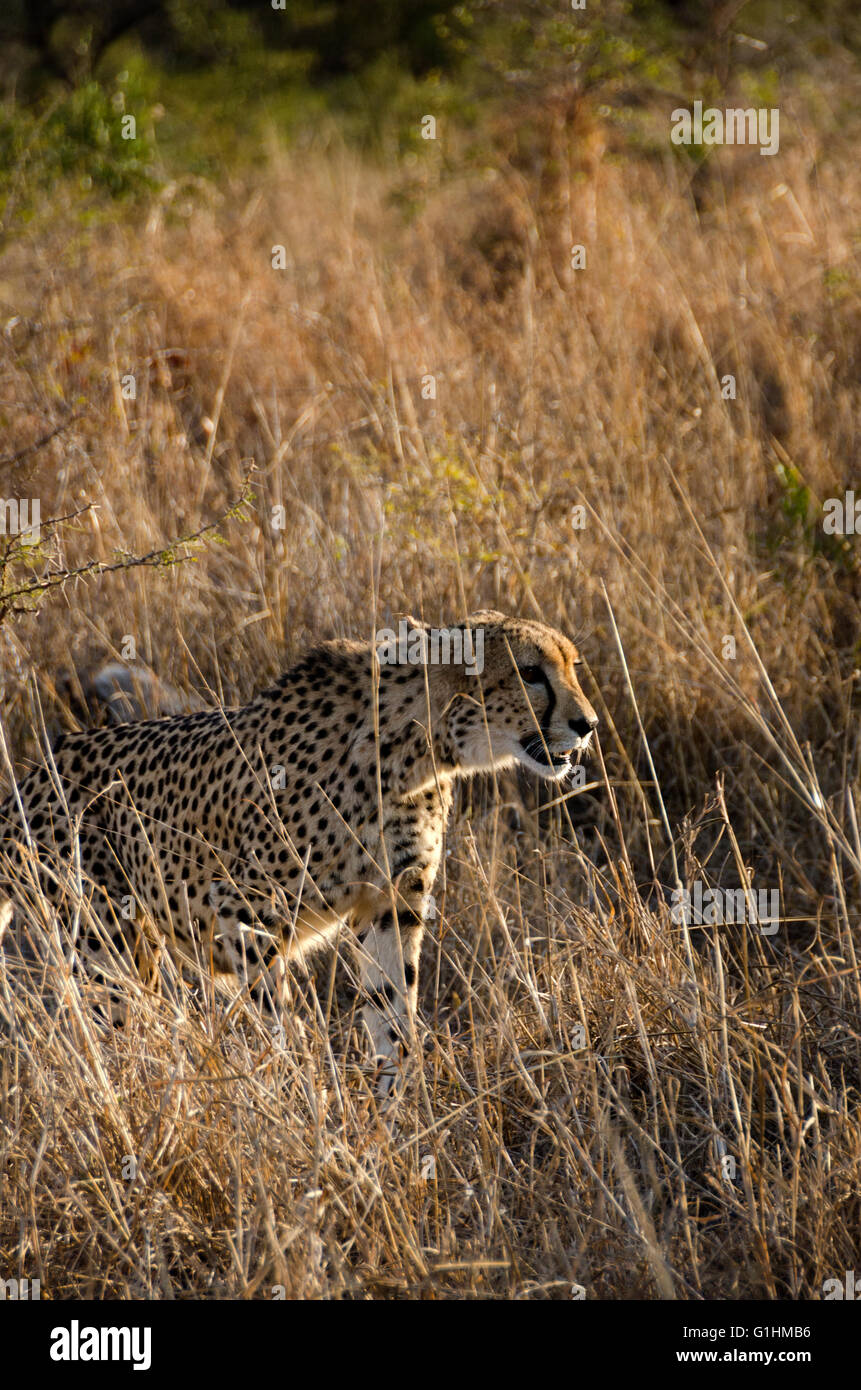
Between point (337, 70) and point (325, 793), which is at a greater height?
point (337, 70)

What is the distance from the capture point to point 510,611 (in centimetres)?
456

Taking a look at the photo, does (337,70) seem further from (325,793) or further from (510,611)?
(325,793)

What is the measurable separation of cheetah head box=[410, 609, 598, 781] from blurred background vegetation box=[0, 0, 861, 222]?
3.83 meters

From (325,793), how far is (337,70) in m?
13.5

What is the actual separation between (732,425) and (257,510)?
73.8 inches
